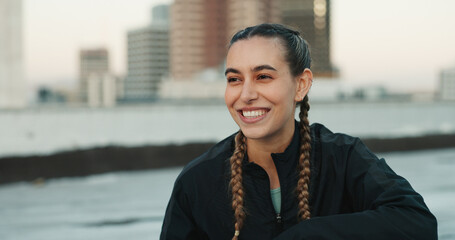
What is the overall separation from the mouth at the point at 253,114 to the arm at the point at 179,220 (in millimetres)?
341

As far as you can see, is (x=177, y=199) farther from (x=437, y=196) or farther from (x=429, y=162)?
(x=429, y=162)

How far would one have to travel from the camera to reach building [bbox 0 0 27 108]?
54.9 ft

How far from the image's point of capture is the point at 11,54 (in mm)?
17344

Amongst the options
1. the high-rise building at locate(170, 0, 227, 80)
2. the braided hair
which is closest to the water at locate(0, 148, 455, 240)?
the braided hair

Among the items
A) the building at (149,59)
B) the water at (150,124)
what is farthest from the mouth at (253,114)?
the building at (149,59)

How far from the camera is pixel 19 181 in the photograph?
948 cm

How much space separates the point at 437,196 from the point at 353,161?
279 inches

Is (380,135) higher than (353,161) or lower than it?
lower

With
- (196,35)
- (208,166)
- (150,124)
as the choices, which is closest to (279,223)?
(208,166)

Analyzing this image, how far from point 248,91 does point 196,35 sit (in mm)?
126999

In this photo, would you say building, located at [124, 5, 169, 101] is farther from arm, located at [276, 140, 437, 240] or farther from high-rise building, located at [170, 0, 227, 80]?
arm, located at [276, 140, 437, 240]

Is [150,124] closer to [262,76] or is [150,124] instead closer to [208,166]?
[208,166]

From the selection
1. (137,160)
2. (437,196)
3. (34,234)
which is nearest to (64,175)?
(137,160)

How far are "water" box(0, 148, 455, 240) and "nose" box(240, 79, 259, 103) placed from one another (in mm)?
4262
